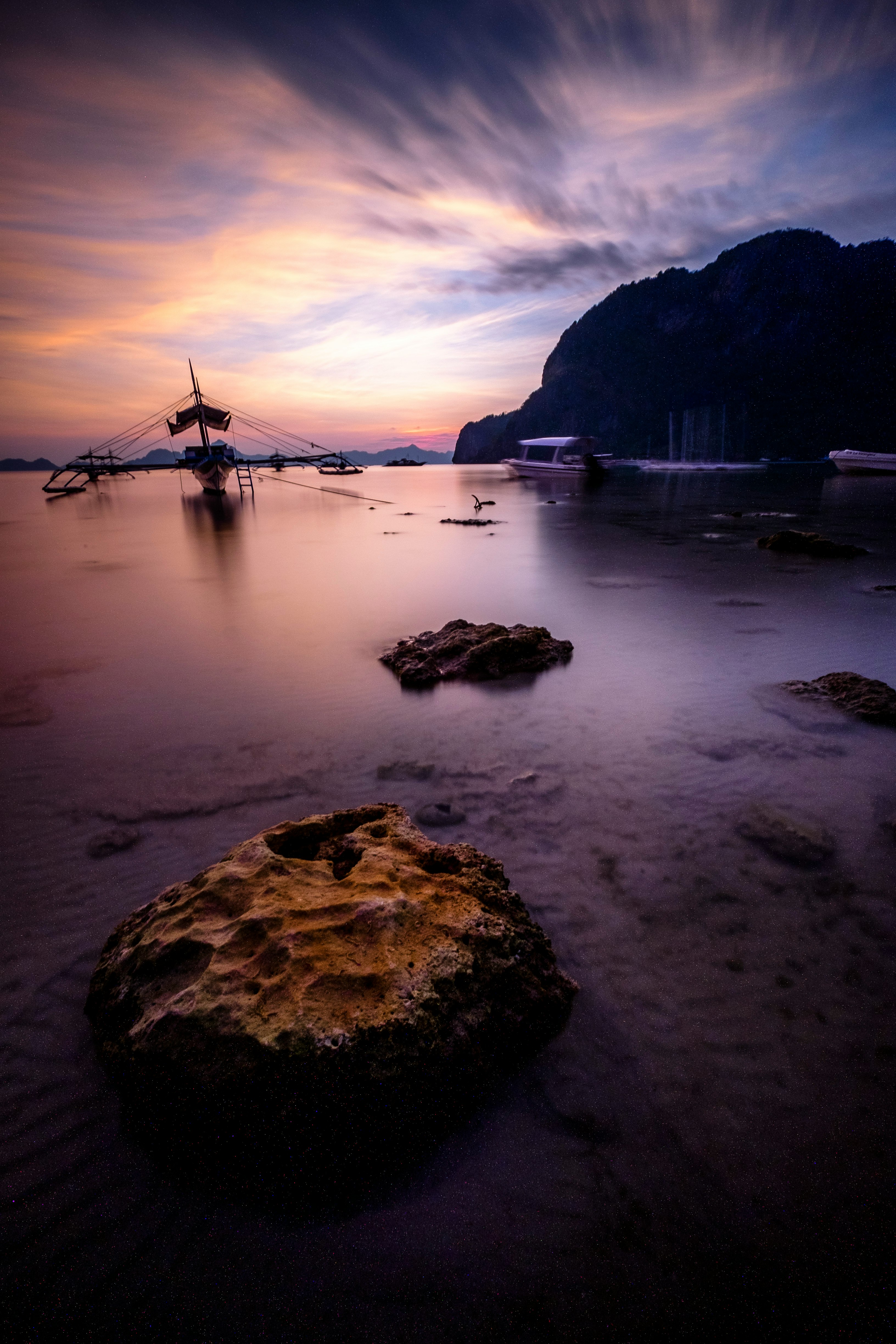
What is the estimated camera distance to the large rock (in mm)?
2336

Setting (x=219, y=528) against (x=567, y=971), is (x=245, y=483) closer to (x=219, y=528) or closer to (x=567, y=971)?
(x=219, y=528)

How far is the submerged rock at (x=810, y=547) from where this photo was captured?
1814 centimetres

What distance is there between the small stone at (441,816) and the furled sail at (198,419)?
205 ft

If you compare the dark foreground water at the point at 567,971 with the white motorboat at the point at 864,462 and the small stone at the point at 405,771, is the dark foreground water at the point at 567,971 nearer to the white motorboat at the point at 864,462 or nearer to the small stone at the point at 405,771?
the small stone at the point at 405,771

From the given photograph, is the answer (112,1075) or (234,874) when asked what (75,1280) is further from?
(234,874)

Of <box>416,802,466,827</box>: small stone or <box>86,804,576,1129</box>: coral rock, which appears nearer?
<box>86,804,576,1129</box>: coral rock

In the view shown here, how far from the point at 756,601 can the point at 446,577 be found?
8.89 metres

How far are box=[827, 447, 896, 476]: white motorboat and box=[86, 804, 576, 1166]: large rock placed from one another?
3057 inches

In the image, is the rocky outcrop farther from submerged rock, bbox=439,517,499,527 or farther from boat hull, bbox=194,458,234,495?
boat hull, bbox=194,458,234,495

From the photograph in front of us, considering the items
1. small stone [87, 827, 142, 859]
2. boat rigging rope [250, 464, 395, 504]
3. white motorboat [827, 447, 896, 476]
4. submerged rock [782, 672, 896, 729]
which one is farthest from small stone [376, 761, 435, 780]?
white motorboat [827, 447, 896, 476]

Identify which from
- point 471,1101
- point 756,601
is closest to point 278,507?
point 756,601

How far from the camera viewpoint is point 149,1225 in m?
2.26

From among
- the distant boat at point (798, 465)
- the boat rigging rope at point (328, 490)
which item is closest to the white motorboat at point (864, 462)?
the distant boat at point (798, 465)

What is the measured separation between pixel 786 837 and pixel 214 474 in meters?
66.8
